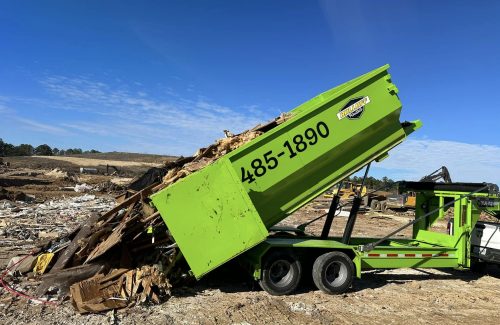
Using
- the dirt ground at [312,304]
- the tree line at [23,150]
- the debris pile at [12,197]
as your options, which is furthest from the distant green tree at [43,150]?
the dirt ground at [312,304]

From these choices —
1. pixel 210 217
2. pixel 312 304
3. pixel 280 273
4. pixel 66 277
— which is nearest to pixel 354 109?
pixel 280 273

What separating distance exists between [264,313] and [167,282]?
152 cm

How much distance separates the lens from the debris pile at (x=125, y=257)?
248 inches

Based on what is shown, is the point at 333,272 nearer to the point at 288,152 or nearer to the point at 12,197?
the point at 288,152

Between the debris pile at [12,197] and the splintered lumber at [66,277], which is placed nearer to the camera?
the splintered lumber at [66,277]

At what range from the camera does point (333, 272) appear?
24.7ft

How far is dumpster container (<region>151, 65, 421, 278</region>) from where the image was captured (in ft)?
20.9

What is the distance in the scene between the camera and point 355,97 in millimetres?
7617

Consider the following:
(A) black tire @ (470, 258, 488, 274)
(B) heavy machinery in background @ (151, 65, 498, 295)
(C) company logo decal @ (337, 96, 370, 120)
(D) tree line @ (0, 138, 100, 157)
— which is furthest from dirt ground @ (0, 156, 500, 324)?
(D) tree line @ (0, 138, 100, 157)

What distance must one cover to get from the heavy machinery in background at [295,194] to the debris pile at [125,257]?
1.55 ft

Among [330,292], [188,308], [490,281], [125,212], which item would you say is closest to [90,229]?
[125,212]

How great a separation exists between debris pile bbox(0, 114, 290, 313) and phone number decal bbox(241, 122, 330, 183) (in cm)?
49

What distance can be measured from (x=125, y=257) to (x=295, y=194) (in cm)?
295

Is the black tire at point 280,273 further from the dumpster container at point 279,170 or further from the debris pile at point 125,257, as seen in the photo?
the debris pile at point 125,257
